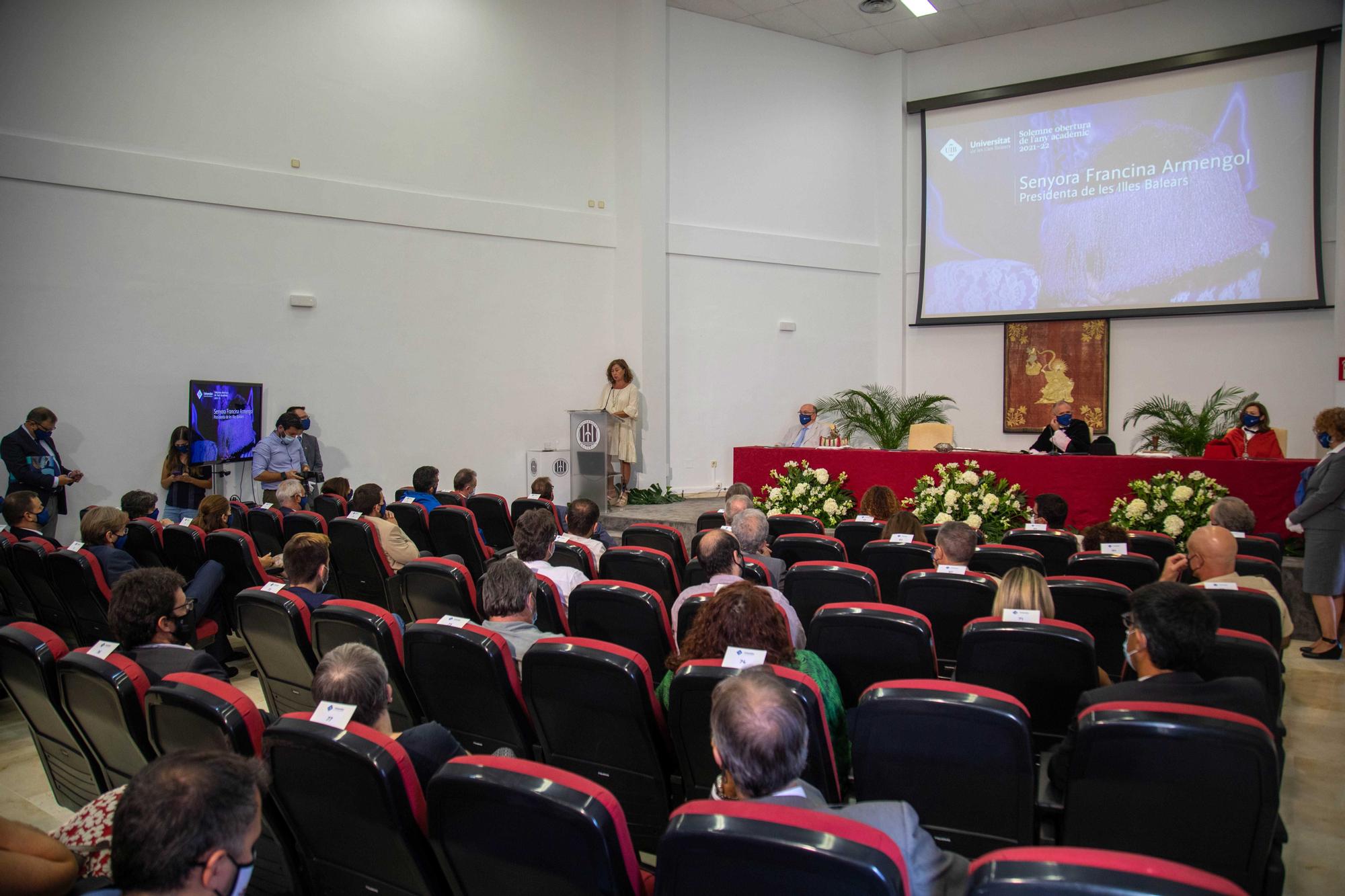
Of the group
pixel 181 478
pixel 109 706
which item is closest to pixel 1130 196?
pixel 181 478

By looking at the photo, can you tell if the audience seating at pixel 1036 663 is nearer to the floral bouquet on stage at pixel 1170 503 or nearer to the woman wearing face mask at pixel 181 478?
the floral bouquet on stage at pixel 1170 503

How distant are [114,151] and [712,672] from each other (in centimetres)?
766

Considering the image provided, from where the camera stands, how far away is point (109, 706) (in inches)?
89.7

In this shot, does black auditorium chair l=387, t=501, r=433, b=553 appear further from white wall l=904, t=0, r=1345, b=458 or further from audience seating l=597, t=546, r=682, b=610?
white wall l=904, t=0, r=1345, b=458

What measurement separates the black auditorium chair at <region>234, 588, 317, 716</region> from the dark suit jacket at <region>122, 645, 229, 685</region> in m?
0.30

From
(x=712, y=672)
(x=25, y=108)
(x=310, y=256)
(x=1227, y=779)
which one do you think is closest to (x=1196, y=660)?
(x=1227, y=779)

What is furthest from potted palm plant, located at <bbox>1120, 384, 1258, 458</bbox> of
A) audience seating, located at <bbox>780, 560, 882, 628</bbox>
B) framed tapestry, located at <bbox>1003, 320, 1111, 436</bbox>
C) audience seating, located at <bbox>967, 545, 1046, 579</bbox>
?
audience seating, located at <bbox>780, 560, 882, 628</bbox>

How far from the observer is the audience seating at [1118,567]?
377 cm

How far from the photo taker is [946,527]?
3.55 metres

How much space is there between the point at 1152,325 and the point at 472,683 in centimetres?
942

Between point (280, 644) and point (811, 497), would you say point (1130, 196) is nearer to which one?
point (811, 497)

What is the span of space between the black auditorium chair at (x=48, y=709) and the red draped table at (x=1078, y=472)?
4979 mm

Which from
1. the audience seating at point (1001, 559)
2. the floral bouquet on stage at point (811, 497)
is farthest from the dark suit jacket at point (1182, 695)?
the floral bouquet on stage at point (811, 497)

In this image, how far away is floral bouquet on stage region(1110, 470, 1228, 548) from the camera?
575cm
